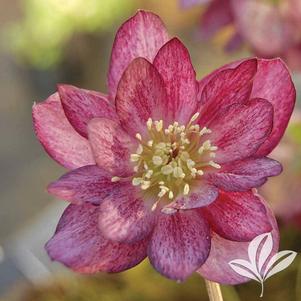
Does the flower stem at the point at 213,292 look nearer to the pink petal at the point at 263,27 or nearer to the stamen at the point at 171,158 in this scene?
the stamen at the point at 171,158

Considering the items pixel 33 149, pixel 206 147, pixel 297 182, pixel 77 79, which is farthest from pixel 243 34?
pixel 77 79

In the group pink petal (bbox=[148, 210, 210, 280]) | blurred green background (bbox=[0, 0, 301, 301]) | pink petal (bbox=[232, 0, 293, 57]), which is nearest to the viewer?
pink petal (bbox=[148, 210, 210, 280])

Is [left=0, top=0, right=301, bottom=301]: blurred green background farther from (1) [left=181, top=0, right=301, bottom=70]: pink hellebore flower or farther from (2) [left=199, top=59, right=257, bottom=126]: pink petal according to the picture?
(2) [left=199, top=59, right=257, bottom=126]: pink petal

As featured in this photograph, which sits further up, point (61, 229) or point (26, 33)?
point (26, 33)

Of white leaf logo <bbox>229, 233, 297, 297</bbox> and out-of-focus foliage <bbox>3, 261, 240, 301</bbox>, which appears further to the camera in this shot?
out-of-focus foliage <bbox>3, 261, 240, 301</bbox>

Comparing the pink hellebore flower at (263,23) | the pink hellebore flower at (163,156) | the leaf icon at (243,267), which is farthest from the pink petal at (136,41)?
the pink hellebore flower at (263,23)

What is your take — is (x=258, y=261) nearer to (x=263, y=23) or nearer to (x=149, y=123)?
(x=149, y=123)

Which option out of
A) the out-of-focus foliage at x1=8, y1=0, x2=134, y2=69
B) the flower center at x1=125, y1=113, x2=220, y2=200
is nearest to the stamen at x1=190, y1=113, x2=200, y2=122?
the flower center at x1=125, y1=113, x2=220, y2=200

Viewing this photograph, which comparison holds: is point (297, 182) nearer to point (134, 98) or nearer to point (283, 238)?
point (283, 238)
